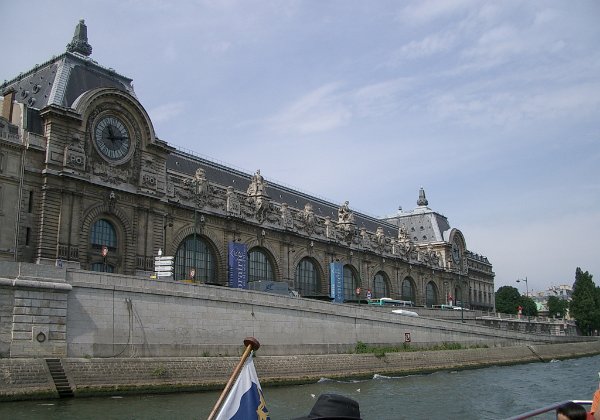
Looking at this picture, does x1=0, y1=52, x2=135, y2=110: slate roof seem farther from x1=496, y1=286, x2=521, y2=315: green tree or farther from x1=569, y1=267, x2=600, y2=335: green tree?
x1=496, y1=286, x2=521, y2=315: green tree

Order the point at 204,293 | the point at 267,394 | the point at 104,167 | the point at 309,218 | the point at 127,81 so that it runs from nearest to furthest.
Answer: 1. the point at 267,394
2. the point at 204,293
3. the point at 104,167
4. the point at 127,81
5. the point at 309,218

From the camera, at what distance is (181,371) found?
32781 mm

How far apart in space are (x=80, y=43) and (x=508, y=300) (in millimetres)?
115389

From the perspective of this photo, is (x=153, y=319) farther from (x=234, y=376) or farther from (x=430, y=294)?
(x=430, y=294)

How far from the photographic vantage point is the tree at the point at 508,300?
449 feet

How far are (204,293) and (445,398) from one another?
48.7 feet

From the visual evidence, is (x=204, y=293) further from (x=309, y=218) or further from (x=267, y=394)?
(x=309, y=218)

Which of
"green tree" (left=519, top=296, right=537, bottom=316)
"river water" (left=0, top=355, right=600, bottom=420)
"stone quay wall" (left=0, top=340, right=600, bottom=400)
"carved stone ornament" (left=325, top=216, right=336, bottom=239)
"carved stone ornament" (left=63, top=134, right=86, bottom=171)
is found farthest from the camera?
"green tree" (left=519, top=296, right=537, bottom=316)

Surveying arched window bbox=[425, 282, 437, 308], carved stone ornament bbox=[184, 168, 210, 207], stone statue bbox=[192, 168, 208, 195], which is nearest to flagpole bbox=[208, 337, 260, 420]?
carved stone ornament bbox=[184, 168, 210, 207]

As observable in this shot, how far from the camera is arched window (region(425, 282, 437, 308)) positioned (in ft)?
309

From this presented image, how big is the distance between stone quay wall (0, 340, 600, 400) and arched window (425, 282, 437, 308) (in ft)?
137

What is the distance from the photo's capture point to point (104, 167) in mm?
45281

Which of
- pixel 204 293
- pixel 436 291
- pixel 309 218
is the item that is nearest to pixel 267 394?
pixel 204 293

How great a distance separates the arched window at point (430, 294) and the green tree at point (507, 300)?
45571mm
